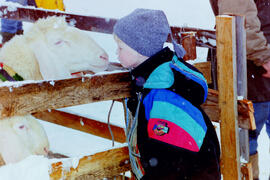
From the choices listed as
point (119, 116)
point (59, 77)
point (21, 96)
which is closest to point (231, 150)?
point (59, 77)

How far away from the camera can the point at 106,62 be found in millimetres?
1481

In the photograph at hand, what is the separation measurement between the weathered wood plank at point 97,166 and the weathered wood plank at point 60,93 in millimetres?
285

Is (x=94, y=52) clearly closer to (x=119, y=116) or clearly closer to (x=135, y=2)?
(x=119, y=116)

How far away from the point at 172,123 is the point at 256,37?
1.30 m

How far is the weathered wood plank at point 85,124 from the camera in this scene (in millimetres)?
2494

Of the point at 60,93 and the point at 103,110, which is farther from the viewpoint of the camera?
the point at 103,110

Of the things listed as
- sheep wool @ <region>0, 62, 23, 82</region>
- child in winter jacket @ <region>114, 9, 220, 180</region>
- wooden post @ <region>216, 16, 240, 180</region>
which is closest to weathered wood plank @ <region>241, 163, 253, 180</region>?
wooden post @ <region>216, 16, 240, 180</region>

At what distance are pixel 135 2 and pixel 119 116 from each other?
8697 mm

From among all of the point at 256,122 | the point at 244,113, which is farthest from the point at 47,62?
the point at 256,122

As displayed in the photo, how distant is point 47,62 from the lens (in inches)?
54.8

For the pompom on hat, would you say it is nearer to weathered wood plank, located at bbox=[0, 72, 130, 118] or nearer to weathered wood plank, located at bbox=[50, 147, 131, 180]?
weathered wood plank, located at bbox=[0, 72, 130, 118]

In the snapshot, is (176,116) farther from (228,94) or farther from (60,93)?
(228,94)

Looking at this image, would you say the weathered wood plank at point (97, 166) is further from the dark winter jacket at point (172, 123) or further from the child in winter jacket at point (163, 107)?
the dark winter jacket at point (172, 123)

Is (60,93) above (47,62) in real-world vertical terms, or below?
below
